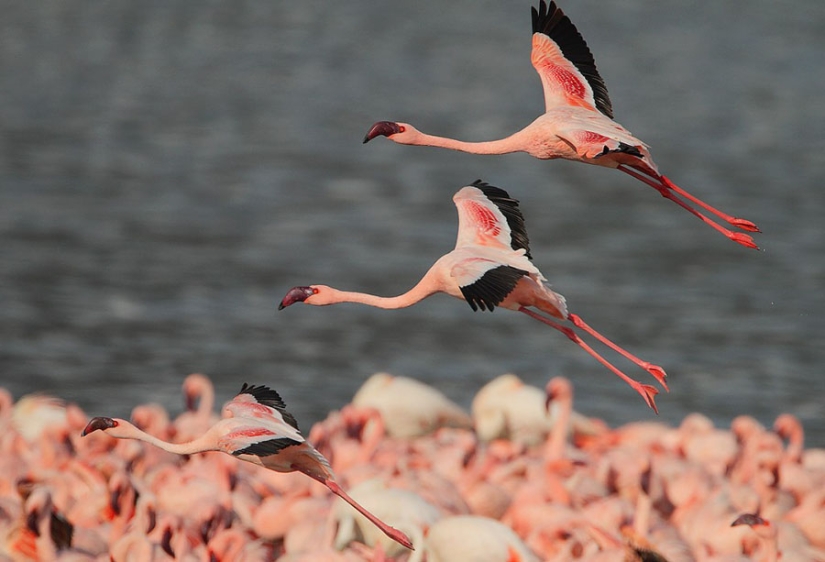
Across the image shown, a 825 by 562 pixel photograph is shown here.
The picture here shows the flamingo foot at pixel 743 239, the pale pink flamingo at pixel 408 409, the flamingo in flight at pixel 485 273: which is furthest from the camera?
the pale pink flamingo at pixel 408 409

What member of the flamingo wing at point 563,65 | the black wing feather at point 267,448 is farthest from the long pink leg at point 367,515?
the flamingo wing at point 563,65

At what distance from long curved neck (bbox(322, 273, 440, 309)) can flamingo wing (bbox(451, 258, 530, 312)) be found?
0.24 m

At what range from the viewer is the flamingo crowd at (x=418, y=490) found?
847cm

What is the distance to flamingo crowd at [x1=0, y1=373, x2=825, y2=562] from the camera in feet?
27.8

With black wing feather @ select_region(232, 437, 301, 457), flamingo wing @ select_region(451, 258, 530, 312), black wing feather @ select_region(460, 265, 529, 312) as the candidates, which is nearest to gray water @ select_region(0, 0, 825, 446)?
black wing feather @ select_region(232, 437, 301, 457)

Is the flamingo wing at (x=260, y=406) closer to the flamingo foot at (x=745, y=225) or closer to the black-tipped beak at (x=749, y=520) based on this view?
the flamingo foot at (x=745, y=225)

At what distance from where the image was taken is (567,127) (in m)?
6.13

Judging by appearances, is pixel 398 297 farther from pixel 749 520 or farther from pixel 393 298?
pixel 749 520

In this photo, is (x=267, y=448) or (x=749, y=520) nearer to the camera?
(x=267, y=448)

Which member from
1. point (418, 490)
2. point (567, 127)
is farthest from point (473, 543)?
point (567, 127)

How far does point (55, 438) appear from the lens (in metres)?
10.8

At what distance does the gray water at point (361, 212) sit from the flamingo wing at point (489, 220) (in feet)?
28.1

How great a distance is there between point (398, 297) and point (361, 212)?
1904 centimetres

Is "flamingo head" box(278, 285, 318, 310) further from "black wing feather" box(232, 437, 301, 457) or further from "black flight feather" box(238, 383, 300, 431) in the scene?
"black wing feather" box(232, 437, 301, 457)
